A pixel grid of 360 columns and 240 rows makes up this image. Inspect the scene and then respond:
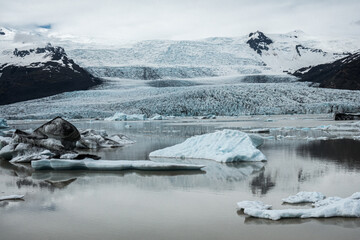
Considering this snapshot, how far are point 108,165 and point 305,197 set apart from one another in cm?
406

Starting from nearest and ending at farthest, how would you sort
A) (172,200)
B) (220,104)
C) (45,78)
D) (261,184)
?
(172,200), (261,184), (220,104), (45,78)

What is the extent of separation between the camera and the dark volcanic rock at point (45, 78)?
7194 centimetres

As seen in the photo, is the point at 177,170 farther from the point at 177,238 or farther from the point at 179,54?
the point at 179,54

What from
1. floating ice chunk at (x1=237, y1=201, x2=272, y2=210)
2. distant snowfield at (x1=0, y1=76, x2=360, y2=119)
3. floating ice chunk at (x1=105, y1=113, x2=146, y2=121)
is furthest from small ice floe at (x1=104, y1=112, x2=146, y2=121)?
floating ice chunk at (x1=237, y1=201, x2=272, y2=210)

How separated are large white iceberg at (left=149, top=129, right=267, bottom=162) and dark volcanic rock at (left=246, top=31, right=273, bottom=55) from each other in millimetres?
102556

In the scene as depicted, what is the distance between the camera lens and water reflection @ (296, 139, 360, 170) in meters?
8.46

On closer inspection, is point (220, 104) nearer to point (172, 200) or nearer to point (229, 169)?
point (229, 169)

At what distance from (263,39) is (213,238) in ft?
381

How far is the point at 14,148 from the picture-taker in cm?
1004

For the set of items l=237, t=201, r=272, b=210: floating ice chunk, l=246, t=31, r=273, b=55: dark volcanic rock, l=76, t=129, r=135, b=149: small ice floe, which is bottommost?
l=76, t=129, r=135, b=149: small ice floe

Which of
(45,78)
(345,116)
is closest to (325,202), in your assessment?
(345,116)

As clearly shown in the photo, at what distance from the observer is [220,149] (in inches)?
363

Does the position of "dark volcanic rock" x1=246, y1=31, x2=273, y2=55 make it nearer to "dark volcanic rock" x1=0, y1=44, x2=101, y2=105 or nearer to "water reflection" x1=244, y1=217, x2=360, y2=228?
"dark volcanic rock" x1=0, y1=44, x2=101, y2=105

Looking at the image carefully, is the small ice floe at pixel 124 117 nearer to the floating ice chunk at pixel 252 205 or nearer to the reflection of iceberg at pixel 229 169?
the reflection of iceberg at pixel 229 169
